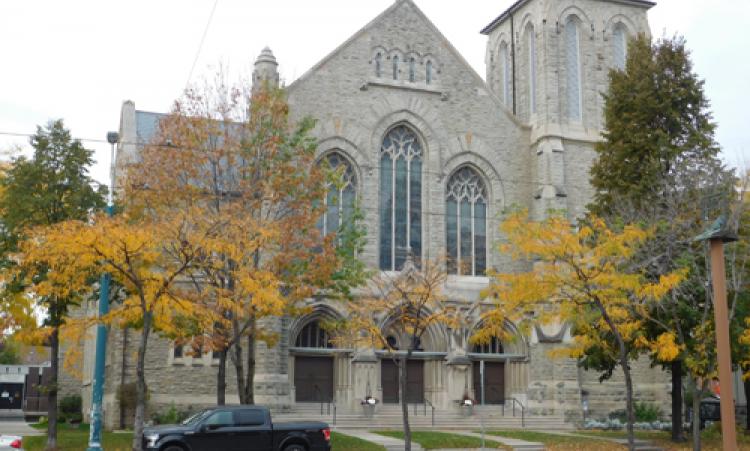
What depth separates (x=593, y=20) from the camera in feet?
128

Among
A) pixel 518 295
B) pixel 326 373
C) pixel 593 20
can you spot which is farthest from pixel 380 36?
pixel 518 295

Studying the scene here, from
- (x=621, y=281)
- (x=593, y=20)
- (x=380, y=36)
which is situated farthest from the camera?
(x=593, y=20)

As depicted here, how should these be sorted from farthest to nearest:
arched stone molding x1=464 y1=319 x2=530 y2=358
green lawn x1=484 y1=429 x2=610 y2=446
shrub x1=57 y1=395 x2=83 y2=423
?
1. shrub x1=57 y1=395 x2=83 y2=423
2. arched stone molding x1=464 y1=319 x2=530 y2=358
3. green lawn x1=484 y1=429 x2=610 y2=446

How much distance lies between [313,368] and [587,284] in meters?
14.7

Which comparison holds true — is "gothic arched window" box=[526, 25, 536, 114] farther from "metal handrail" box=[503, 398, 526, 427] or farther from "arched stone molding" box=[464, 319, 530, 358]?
"metal handrail" box=[503, 398, 526, 427]

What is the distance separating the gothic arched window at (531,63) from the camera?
3883cm

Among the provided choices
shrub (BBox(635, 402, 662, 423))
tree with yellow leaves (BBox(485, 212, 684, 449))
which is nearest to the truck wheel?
tree with yellow leaves (BBox(485, 212, 684, 449))

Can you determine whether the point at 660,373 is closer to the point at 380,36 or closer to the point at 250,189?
the point at 380,36

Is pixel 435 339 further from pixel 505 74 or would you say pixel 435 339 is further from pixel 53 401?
pixel 53 401

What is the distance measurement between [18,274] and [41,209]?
2.02m

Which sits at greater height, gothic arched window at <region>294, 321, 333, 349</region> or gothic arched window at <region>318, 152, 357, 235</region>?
gothic arched window at <region>318, 152, 357, 235</region>

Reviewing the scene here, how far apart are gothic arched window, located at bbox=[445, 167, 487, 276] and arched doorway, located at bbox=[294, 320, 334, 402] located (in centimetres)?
627

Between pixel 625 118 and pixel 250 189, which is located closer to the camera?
pixel 250 189

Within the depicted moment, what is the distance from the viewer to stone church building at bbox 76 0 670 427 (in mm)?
32219
